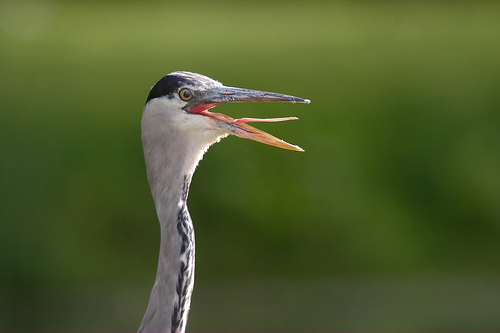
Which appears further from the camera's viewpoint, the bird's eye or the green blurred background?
the green blurred background

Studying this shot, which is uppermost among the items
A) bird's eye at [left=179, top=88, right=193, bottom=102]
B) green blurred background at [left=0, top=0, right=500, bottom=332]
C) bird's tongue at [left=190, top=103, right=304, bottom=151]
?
bird's eye at [left=179, top=88, right=193, bottom=102]

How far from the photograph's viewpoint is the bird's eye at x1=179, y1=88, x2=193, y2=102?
137 centimetres

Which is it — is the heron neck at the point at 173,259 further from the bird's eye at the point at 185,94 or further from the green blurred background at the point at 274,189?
the green blurred background at the point at 274,189

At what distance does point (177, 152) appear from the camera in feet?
4.51

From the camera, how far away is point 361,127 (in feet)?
9.93

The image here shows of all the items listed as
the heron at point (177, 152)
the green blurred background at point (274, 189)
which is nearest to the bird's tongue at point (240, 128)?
the heron at point (177, 152)

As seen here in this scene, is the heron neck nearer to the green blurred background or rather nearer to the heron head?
the heron head

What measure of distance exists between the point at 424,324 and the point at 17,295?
160 cm

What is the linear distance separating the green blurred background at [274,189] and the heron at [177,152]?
144 centimetres

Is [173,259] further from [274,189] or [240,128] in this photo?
[274,189]

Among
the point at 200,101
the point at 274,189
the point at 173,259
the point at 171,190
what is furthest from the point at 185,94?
the point at 274,189

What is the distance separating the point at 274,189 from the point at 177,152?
158 cm

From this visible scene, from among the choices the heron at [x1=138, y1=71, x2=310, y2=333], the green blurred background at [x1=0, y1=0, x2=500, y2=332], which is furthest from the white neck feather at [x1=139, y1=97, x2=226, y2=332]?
the green blurred background at [x1=0, y1=0, x2=500, y2=332]

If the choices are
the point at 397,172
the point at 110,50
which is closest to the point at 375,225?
the point at 397,172
